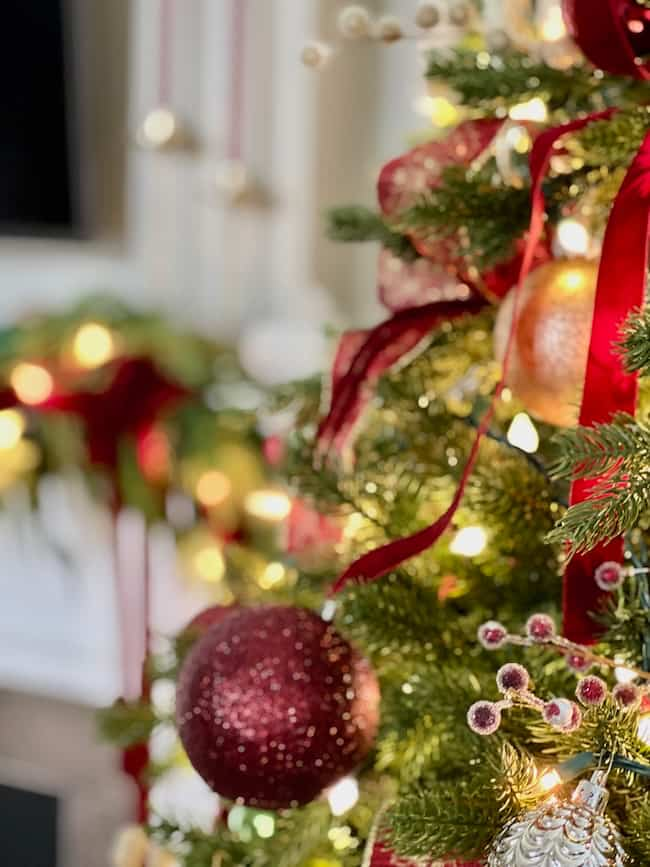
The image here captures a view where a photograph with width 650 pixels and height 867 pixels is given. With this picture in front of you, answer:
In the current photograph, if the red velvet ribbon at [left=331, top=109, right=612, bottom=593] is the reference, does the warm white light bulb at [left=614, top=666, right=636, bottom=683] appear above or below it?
below

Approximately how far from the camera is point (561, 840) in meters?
0.32

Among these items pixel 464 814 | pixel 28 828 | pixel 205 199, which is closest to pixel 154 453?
pixel 205 199

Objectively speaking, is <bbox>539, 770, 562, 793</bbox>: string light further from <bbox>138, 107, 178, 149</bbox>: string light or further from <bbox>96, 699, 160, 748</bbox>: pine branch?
<bbox>138, 107, 178, 149</bbox>: string light

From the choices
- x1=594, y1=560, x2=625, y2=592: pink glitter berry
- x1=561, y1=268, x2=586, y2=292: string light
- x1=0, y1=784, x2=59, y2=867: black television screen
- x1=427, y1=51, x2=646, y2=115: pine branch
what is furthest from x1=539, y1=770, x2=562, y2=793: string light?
x1=0, y1=784, x2=59, y2=867: black television screen

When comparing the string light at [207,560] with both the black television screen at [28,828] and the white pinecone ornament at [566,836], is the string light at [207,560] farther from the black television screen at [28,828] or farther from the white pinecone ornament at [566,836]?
the white pinecone ornament at [566,836]

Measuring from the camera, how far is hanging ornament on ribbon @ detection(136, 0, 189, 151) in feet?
4.37

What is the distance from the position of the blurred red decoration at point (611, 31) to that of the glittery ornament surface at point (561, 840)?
0.31 m

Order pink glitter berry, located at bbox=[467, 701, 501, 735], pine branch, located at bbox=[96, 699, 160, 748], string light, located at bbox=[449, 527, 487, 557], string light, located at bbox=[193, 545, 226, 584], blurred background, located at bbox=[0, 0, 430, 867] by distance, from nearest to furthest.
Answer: pink glitter berry, located at bbox=[467, 701, 501, 735]
string light, located at bbox=[449, 527, 487, 557]
pine branch, located at bbox=[96, 699, 160, 748]
string light, located at bbox=[193, 545, 226, 584]
blurred background, located at bbox=[0, 0, 430, 867]

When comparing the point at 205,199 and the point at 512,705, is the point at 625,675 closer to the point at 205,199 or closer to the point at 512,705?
the point at 512,705

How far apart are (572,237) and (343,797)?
309 millimetres

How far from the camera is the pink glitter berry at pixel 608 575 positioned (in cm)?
43

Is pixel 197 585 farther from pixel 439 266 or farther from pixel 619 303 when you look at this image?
pixel 619 303

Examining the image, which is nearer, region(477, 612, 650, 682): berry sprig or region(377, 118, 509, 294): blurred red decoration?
region(477, 612, 650, 682): berry sprig

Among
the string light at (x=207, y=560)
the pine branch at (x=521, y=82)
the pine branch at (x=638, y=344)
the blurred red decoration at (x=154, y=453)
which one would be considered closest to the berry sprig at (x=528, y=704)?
the pine branch at (x=638, y=344)
